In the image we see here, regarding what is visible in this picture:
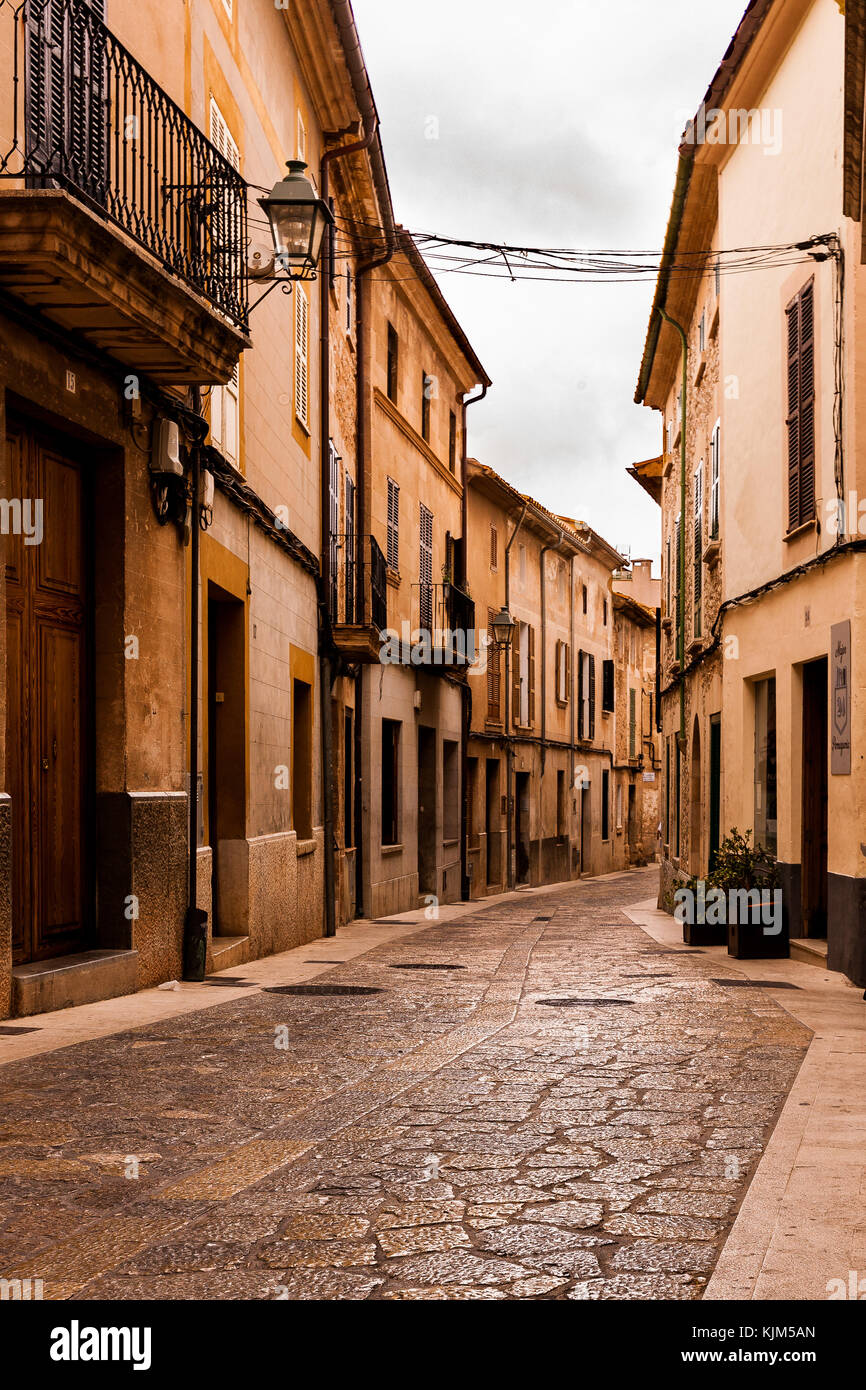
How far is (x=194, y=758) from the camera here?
33.3 feet

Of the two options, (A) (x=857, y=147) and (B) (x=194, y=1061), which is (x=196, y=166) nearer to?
(A) (x=857, y=147)

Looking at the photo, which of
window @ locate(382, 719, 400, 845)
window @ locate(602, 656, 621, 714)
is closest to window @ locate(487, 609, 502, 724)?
window @ locate(382, 719, 400, 845)

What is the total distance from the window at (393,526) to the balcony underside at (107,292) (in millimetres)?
11992

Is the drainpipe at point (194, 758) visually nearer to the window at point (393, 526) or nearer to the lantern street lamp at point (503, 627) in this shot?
the window at point (393, 526)

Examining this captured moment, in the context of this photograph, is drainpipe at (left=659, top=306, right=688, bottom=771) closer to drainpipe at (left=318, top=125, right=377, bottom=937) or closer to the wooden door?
drainpipe at (left=318, top=125, right=377, bottom=937)

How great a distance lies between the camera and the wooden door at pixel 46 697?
8.13 m

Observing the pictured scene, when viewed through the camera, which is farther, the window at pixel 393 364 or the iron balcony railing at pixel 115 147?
the window at pixel 393 364

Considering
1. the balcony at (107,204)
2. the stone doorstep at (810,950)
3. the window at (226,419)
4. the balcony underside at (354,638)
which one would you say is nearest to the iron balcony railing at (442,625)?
the balcony underside at (354,638)

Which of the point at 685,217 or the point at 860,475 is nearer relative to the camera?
the point at 860,475

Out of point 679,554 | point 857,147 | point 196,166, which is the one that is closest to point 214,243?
point 196,166

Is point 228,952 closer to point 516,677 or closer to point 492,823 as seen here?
point 492,823

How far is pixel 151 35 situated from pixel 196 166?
2.79ft

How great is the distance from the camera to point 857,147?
9656 millimetres

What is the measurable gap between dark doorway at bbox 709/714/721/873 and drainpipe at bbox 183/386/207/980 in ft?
28.4
